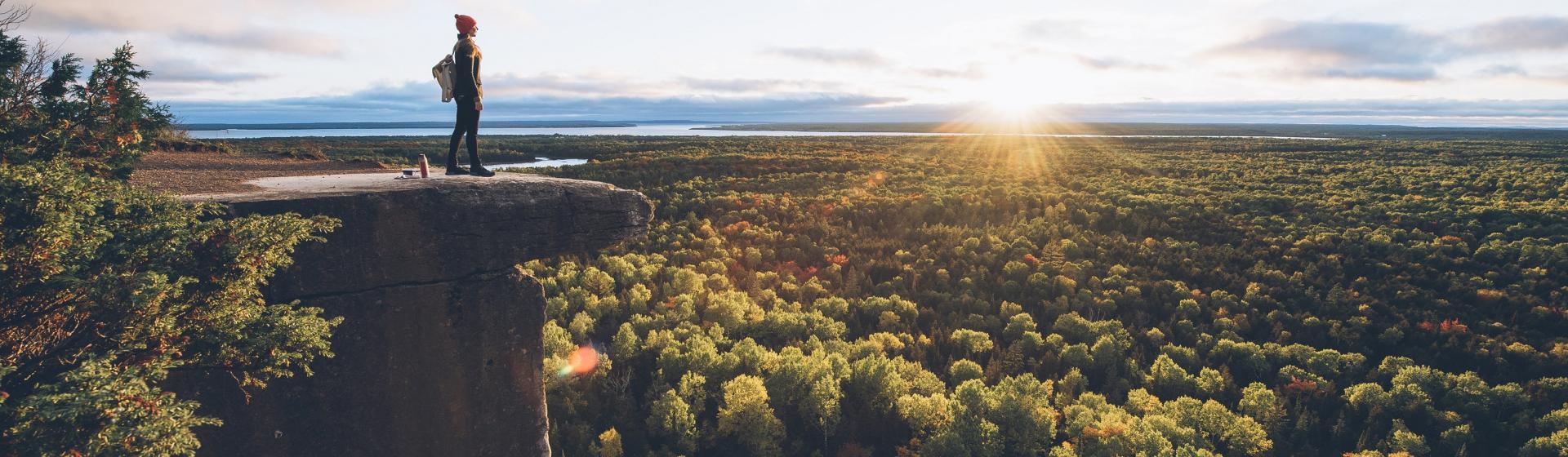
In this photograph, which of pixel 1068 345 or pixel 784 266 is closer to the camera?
pixel 1068 345

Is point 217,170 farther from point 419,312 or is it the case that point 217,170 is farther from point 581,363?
point 581,363

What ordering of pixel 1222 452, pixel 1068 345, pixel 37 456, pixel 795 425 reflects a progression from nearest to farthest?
1. pixel 37 456
2. pixel 1222 452
3. pixel 795 425
4. pixel 1068 345

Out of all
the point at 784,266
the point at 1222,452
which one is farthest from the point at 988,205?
the point at 1222,452

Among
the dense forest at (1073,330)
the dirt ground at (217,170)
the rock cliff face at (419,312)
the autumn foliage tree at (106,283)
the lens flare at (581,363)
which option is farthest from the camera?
the lens flare at (581,363)

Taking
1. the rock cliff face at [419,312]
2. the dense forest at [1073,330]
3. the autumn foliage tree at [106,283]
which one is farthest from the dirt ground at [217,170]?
the dense forest at [1073,330]

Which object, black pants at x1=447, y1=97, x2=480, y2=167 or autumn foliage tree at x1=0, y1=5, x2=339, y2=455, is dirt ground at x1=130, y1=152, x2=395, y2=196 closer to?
autumn foliage tree at x1=0, y1=5, x2=339, y2=455

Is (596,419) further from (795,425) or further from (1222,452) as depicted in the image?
(1222,452)

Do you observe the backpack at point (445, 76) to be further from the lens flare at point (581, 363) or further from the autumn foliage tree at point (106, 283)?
the lens flare at point (581, 363)
